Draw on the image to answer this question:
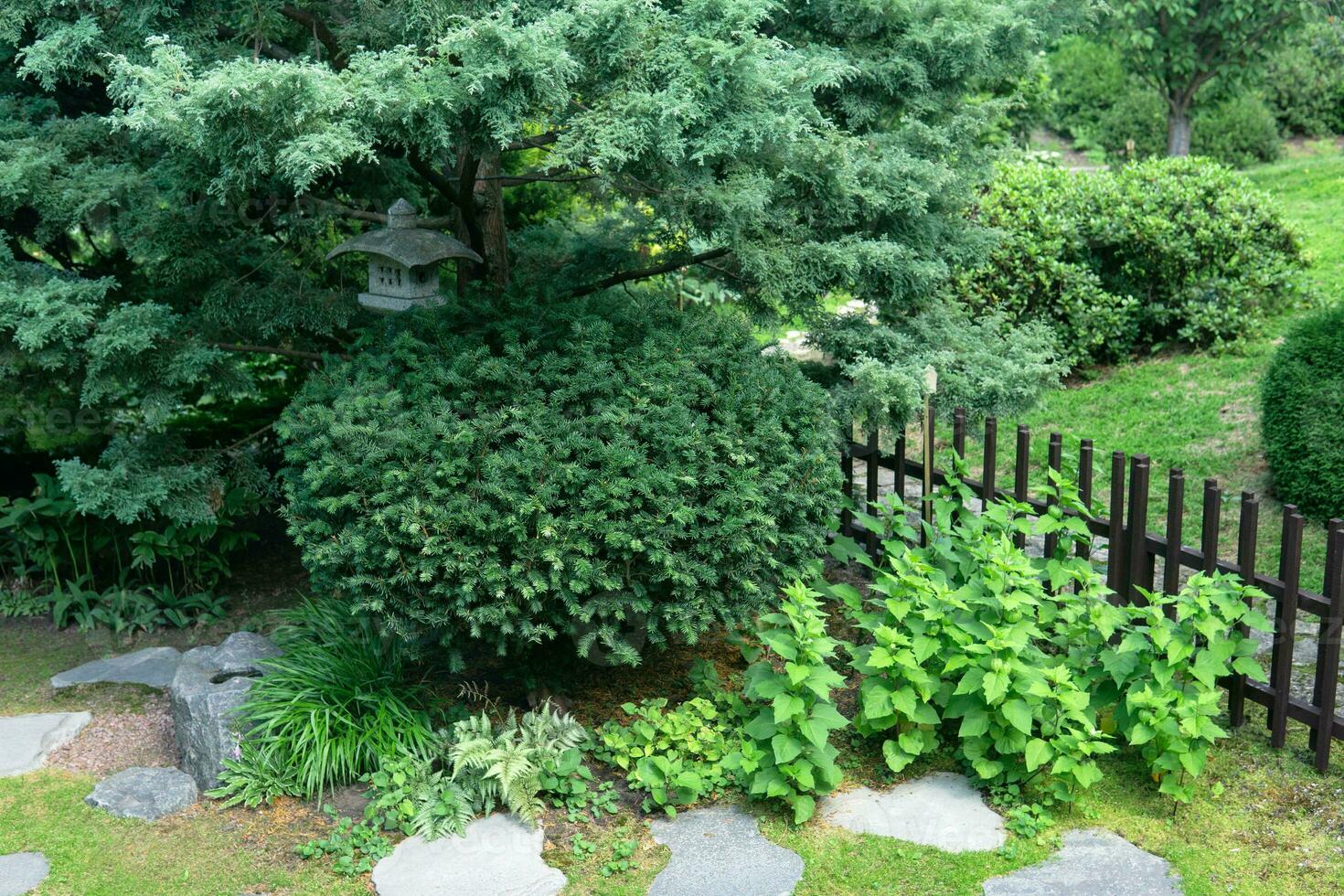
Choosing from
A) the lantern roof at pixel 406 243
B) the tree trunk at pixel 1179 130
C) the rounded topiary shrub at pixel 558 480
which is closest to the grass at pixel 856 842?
→ the rounded topiary shrub at pixel 558 480

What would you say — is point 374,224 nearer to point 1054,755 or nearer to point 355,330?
point 355,330

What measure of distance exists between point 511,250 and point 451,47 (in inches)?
106

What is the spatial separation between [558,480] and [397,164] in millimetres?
2643

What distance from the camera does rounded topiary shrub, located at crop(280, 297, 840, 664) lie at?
167 inches

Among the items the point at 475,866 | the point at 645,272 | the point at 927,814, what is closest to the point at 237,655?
the point at 475,866

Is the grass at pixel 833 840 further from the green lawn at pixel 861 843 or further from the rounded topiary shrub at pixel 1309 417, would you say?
the rounded topiary shrub at pixel 1309 417

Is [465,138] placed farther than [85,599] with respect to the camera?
No

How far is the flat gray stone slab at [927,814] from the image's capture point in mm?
4078

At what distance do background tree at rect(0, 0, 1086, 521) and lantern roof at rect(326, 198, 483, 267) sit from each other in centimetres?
22

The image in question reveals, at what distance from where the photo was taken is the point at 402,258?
192 inches

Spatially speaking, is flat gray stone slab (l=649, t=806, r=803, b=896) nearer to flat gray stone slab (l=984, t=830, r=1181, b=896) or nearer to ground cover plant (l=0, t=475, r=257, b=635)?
flat gray stone slab (l=984, t=830, r=1181, b=896)

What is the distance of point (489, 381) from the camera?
4.68 meters

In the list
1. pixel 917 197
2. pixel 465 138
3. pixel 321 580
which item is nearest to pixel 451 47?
pixel 465 138

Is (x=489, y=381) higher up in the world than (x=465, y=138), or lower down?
lower down
